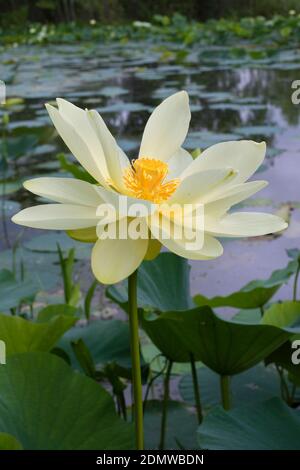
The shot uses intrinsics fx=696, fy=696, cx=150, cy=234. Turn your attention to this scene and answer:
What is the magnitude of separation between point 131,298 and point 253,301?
329mm

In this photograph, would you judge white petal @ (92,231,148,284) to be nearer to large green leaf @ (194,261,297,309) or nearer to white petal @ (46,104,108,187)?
white petal @ (46,104,108,187)

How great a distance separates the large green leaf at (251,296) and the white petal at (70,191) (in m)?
0.28

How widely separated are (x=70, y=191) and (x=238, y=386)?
1.36 feet

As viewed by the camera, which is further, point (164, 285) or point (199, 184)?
point (164, 285)

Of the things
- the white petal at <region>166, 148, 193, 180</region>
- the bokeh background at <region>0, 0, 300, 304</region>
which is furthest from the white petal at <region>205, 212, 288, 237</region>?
the bokeh background at <region>0, 0, 300, 304</region>

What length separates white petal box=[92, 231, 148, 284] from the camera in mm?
427

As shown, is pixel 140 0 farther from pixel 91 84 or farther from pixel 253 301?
pixel 253 301

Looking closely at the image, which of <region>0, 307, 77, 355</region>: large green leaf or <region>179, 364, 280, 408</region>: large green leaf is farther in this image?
<region>179, 364, 280, 408</region>: large green leaf

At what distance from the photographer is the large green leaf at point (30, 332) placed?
1.98 ft

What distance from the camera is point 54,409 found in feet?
1.63

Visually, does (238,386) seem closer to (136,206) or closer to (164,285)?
(164,285)

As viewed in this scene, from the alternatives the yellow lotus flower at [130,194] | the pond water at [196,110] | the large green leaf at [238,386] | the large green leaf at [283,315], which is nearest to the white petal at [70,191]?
the yellow lotus flower at [130,194]

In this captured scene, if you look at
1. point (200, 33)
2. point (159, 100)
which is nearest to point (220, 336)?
point (159, 100)

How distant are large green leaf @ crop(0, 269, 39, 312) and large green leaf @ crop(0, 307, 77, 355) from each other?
10 cm
